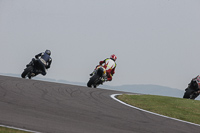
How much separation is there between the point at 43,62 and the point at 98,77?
2936 millimetres

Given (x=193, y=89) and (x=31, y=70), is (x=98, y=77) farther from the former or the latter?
(x=193, y=89)

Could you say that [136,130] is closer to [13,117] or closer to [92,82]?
[13,117]

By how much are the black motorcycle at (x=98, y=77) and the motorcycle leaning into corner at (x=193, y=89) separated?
4.13 metres

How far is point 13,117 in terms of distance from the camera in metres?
6.56

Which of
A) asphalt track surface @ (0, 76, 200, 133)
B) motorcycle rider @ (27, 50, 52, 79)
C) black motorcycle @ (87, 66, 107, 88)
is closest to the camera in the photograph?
asphalt track surface @ (0, 76, 200, 133)

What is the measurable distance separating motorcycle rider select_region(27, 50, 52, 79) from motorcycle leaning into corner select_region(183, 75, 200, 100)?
705cm

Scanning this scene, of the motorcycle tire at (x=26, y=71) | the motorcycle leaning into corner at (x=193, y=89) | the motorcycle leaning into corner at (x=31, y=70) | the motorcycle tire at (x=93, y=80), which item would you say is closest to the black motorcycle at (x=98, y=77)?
the motorcycle tire at (x=93, y=80)

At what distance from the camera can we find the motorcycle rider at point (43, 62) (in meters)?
17.9

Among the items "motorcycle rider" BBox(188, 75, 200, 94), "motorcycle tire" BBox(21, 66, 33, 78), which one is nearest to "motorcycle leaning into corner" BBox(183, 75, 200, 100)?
"motorcycle rider" BBox(188, 75, 200, 94)

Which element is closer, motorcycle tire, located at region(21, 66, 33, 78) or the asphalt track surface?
the asphalt track surface

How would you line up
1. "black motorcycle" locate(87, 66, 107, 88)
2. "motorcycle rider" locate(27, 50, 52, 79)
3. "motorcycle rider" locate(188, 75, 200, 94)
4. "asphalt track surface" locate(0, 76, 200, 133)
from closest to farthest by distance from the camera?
"asphalt track surface" locate(0, 76, 200, 133)
"black motorcycle" locate(87, 66, 107, 88)
"motorcycle rider" locate(188, 75, 200, 94)
"motorcycle rider" locate(27, 50, 52, 79)

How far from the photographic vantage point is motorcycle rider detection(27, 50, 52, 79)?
1786 centimetres

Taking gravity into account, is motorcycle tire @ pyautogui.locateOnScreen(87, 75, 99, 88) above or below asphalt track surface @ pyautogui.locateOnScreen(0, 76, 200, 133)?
above

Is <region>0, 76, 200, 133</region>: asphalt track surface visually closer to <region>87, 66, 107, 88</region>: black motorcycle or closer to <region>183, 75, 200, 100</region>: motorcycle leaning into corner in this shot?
<region>87, 66, 107, 88</region>: black motorcycle
